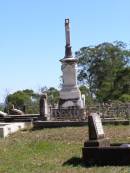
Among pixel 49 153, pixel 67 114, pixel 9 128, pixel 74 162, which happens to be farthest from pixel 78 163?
pixel 67 114

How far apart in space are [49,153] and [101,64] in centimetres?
5749

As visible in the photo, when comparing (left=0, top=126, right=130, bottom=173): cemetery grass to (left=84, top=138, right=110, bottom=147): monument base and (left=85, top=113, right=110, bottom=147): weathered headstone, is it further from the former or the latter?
(left=85, top=113, right=110, bottom=147): weathered headstone

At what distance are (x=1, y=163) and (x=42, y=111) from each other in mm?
14000

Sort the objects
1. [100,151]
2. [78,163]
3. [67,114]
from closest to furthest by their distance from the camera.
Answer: [100,151] < [78,163] < [67,114]

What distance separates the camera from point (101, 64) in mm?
71750

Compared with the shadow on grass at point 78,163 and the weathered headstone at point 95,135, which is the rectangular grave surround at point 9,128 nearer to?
the shadow on grass at point 78,163

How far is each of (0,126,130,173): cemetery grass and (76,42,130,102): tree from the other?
164 ft

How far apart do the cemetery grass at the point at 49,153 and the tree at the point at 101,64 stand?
50.0 m

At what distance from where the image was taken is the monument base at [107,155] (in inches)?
488

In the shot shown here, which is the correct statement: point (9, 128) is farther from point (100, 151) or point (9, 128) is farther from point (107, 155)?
point (107, 155)

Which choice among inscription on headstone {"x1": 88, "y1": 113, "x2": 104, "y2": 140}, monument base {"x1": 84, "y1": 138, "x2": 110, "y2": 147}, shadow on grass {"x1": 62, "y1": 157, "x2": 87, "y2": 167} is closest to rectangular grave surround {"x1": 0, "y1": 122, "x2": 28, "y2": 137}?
shadow on grass {"x1": 62, "y1": 157, "x2": 87, "y2": 167}

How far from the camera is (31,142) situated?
17.4 metres

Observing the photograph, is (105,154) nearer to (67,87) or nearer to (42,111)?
(42,111)

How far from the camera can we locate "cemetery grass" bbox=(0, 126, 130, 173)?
12.1 metres
